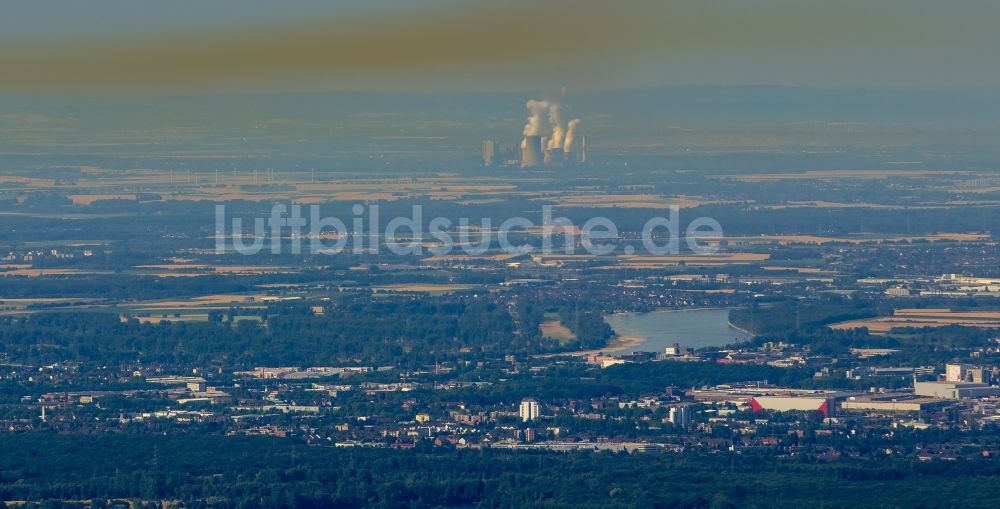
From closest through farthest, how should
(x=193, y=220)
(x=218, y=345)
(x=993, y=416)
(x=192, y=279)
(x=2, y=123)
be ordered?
(x=993, y=416) → (x=218, y=345) → (x=192, y=279) → (x=193, y=220) → (x=2, y=123)

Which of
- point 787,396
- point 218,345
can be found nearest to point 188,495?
point 787,396

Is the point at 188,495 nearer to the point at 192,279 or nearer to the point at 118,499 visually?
the point at 118,499

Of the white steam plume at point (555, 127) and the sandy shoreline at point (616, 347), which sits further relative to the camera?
the white steam plume at point (555, 127)

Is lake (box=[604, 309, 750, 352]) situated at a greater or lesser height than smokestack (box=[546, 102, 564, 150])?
lesser

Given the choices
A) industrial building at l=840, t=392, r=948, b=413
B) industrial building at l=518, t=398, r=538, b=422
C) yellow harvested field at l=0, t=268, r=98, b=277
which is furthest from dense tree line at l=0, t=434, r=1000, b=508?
yellow harvested field at l=0, t=268, r=98, b=277

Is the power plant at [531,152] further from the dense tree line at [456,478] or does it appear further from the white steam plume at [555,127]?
the dense tree line at [456,478]

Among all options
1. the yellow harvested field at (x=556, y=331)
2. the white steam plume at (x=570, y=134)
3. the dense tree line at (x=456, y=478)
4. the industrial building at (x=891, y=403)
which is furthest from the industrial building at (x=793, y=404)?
the white steam plume at (x=570, y=134)

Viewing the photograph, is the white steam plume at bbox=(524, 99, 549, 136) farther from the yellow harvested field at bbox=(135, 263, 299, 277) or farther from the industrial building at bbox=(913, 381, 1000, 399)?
the industrial building at bbox=(913, 381, 1000, 399)
